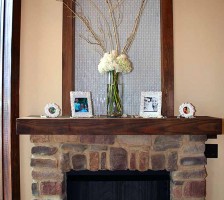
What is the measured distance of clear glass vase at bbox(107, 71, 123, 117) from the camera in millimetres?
2328

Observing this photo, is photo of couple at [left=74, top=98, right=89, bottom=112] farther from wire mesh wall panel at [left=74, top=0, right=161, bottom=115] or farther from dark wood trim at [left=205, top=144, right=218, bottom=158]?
dark wood trim at [left=205, top=144, right=218, bottom=158]

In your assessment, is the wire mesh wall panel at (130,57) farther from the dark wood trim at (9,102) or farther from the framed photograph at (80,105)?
the dark wood trim at (9,102)

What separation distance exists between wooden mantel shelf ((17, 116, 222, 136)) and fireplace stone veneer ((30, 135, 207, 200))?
18cm

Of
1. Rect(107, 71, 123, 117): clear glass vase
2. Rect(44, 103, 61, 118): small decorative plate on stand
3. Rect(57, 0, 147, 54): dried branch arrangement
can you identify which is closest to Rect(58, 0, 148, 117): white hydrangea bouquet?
Rect(57, 0, 147, 54): dried branch arrangement

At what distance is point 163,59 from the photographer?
8.25 feet

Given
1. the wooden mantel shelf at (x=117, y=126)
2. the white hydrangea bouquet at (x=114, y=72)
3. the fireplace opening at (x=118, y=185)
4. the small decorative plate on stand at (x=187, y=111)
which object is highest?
the white hydrangea bouquet at (x=114, y=72)

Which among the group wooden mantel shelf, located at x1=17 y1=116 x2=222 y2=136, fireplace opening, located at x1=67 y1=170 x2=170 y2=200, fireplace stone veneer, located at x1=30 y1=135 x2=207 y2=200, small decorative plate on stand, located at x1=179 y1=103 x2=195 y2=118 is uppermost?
small decorative plate on stand, located at x1=179 y1=103 x2=195 y2=118

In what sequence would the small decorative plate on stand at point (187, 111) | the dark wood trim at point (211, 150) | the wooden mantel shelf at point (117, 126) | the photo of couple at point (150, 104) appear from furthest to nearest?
the dark wood trim at point (211, 150)
the photo of couple at point (150, 104)
the small decorative plate on stand at point (187, 111)
the wooden mantel shelf at point (117, 126)

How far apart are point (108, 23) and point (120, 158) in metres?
1.14

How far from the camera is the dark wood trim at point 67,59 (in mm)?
2500

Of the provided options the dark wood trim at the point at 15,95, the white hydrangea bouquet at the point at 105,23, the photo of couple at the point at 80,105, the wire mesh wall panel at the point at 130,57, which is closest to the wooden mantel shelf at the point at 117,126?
the photo of couple at the point at 80,105

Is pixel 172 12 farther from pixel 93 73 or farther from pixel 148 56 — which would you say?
pixel 93 73

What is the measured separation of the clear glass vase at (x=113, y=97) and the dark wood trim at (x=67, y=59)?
0.36 meters

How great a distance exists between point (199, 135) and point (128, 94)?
0.66m
